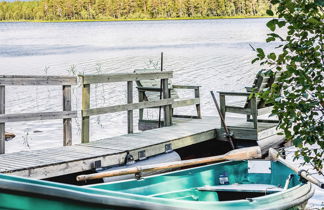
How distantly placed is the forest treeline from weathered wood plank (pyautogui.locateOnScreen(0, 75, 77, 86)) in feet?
363

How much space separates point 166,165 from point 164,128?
A: 9.07 feet

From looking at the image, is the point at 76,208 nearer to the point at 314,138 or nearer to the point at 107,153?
the point at 314,138

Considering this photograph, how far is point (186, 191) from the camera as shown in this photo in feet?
22.5

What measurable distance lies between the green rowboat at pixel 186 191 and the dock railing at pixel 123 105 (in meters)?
1.81

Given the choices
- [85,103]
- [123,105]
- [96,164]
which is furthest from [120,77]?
[96,164]

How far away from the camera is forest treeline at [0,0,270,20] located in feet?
408

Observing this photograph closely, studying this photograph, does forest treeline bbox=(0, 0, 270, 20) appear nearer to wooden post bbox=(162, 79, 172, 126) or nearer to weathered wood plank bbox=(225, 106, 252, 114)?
wooden post bbox=(162, 79, 172, 126)

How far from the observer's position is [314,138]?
4137 mm

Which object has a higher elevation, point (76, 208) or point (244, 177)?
point (76, 208)

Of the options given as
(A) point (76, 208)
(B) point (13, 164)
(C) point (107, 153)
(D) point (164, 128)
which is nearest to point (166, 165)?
(C) point (107, 153)

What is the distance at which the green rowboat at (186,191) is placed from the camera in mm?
3137

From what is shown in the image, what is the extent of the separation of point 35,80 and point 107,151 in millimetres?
1282

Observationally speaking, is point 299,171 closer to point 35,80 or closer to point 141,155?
point 141,155

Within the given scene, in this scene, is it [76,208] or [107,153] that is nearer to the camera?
[76,208]
